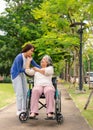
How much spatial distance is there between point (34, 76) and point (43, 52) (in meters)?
21.7

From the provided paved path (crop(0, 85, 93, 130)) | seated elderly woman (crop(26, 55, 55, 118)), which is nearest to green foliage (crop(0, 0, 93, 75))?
seated elderly woman (crop(26, 55, 55, 118))

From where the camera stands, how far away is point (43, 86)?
9391mm

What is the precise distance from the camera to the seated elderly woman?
30.0 ft

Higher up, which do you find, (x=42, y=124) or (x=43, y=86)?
(x=43, y=86)

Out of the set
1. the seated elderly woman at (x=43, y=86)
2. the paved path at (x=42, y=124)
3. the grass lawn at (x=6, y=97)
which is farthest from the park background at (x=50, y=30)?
the grass lawn at (x=6, y=97)

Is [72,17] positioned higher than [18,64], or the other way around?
[72,17]

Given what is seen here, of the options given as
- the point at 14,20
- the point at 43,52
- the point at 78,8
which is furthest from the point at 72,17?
the point at 14,20

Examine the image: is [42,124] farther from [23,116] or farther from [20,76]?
[20,76]

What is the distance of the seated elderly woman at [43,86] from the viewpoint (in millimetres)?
9148

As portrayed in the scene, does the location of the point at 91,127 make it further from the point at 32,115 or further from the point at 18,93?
the point at 18,93

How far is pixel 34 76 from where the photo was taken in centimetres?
967

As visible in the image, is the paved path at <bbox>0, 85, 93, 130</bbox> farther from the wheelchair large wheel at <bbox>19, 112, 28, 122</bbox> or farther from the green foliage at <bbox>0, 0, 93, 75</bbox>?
the green foliage at <bbox>0, 0, 93, 75</bbox>

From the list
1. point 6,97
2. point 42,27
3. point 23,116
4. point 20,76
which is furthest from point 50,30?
point 23,116

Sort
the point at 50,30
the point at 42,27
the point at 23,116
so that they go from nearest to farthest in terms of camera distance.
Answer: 1. the point at 23,116
2. the point at 50,30
3. the point at 42,27
